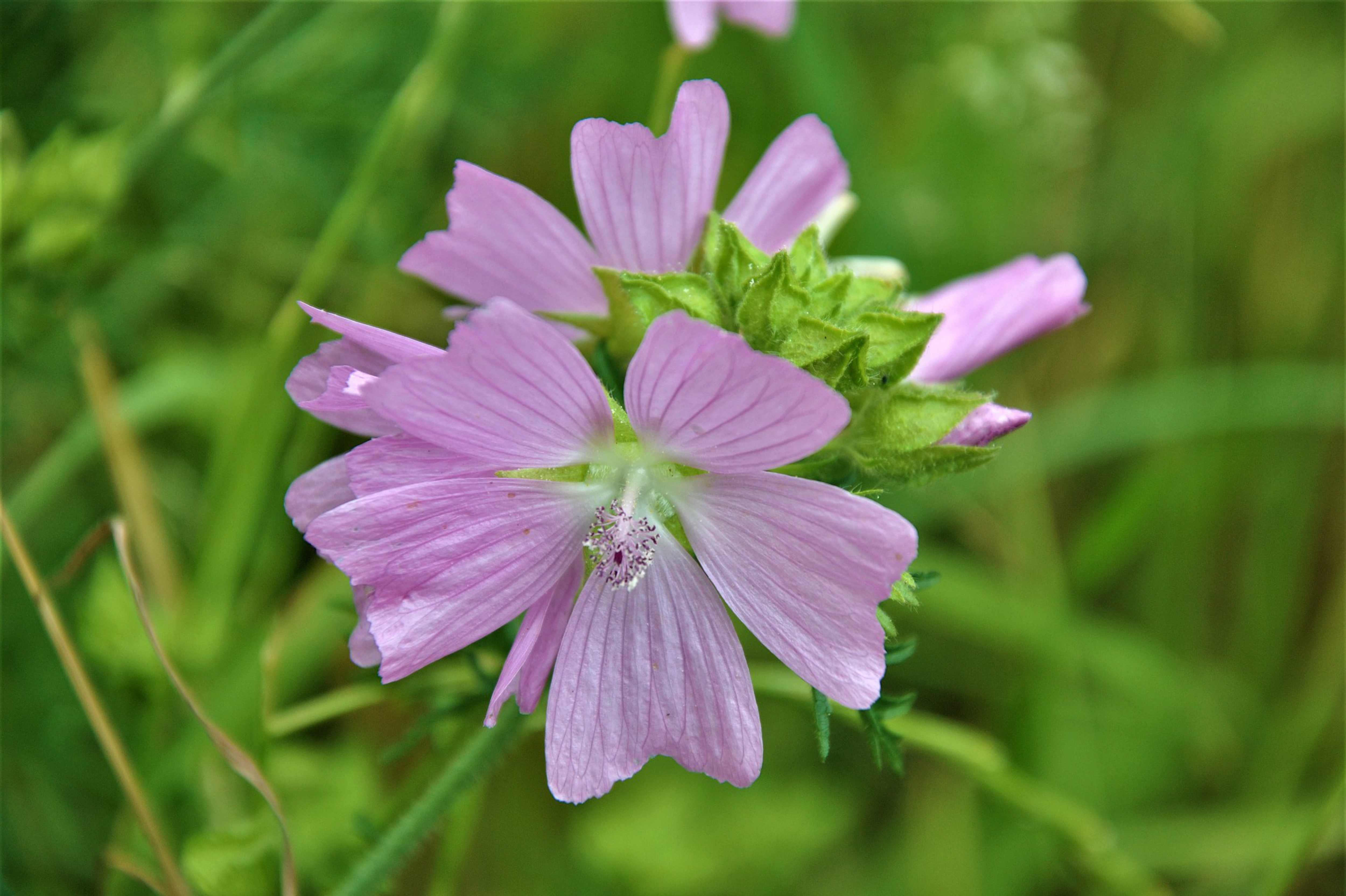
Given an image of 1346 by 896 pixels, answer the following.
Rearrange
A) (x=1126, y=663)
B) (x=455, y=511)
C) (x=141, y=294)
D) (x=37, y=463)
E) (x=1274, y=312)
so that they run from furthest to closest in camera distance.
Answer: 1. (x=1274, y=312)
2. (x=1126, y=663)
3. (x=141, y=294)
4. (x=37, y=463)
5. (x=455, y=511)

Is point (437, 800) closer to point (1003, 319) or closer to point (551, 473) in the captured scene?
point (551, 473)

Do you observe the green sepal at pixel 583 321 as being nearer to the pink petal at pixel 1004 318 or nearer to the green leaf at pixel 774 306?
the green leaf at pixel 774 306

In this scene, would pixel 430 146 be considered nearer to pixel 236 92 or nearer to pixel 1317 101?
pixel 236 92

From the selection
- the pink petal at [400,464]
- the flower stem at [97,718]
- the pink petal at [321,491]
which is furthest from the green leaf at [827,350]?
the flower stem at [97,718]

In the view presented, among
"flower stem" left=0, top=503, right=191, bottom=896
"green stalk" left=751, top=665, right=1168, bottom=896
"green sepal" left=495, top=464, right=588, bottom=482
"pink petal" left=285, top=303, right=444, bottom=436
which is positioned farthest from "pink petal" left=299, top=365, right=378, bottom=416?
"green stalk" left=751, top=665, right=1168, bottom=896

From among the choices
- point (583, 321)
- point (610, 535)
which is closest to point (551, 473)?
point (610, 535)

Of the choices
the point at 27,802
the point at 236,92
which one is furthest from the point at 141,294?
the point at 27,802
